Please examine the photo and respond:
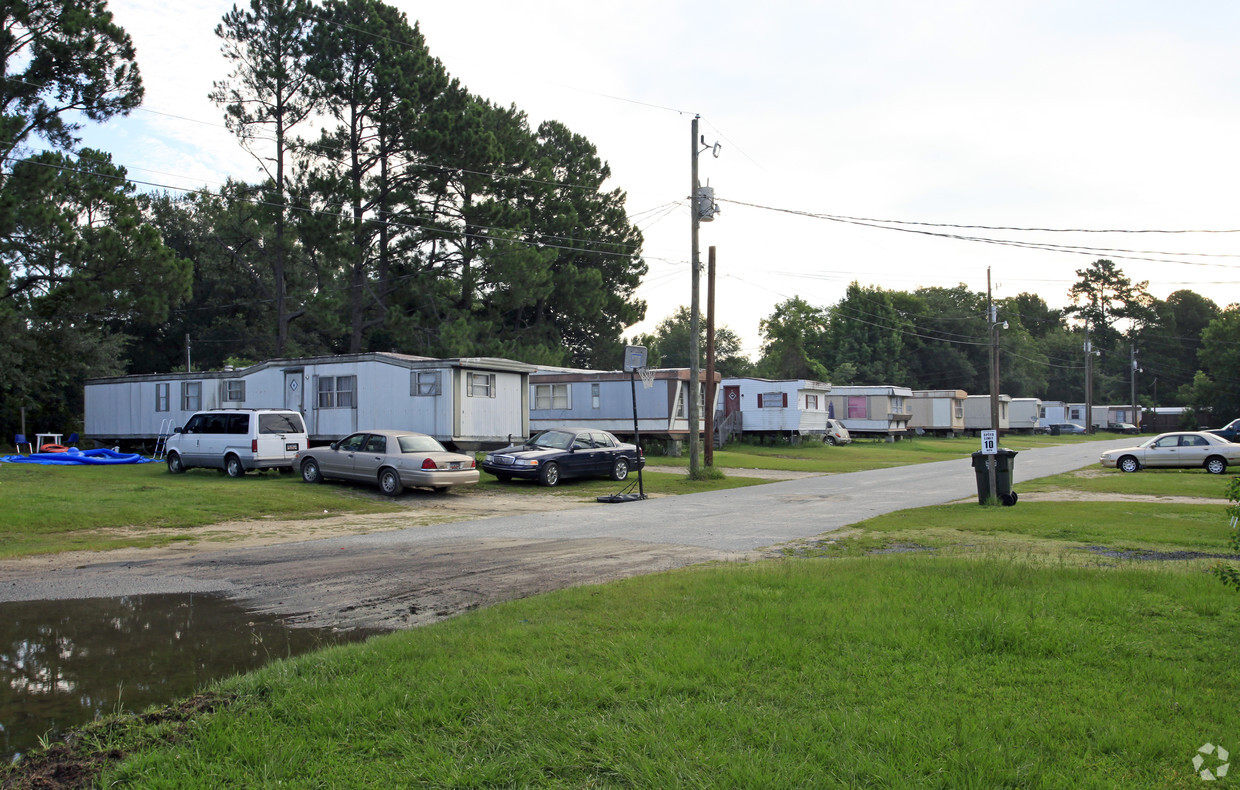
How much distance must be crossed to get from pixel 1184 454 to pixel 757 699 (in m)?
29.1

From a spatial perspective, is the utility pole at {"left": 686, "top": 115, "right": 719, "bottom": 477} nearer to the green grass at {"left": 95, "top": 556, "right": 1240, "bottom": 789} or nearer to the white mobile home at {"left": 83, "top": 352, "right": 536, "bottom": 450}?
the white mobile home at {"left": 83, "top": 352, "right": 536, "bottom": 450}

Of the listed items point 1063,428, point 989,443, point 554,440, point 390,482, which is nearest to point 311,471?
point 390,482

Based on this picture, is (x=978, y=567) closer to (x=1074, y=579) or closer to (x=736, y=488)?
(x=1074, y=579)

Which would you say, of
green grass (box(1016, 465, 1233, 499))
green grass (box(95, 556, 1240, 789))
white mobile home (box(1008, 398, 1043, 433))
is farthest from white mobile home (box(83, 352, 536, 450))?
white mobile home (box(1008, 398, 1043, 433))

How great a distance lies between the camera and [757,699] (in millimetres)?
4598

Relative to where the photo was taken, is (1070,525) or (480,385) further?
(480,385)

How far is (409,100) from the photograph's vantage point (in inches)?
1483

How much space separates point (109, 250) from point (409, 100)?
1535 cm

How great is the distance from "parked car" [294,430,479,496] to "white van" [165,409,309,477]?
182 cm

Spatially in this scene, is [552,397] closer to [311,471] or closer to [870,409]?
[311,471]

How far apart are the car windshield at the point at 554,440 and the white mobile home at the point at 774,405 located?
876 inches

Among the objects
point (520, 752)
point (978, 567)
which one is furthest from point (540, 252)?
point (520, 752)

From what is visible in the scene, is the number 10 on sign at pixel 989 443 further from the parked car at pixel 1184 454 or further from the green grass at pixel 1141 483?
the parked car at pixel 1184 454

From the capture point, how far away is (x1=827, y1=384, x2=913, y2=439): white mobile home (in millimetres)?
56281
